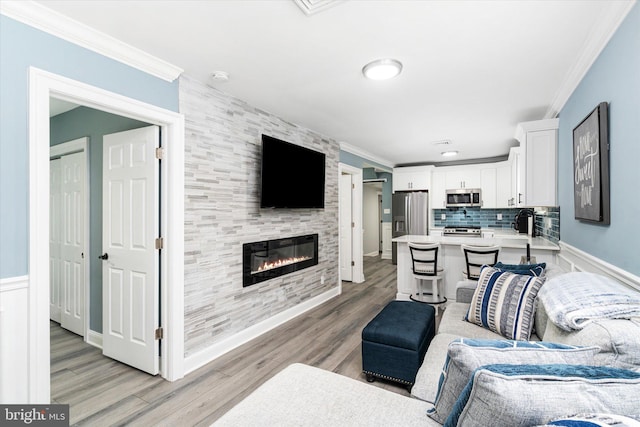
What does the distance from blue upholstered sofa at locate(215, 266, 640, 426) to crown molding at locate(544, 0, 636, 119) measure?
1.62 meters

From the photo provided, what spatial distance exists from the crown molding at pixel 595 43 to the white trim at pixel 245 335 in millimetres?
3680

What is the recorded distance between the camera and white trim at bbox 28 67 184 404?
173 cm

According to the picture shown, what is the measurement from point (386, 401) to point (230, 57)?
2.41 metres

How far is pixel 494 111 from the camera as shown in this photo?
3.53m

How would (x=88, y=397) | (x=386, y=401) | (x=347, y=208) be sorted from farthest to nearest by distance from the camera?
(x=347, y=208), (x=88, y=397), (x=386, y=401)

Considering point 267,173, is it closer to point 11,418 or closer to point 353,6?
point 353,6

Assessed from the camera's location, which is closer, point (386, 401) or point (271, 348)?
point (386, 401)

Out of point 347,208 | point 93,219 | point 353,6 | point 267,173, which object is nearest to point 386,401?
point 353,6

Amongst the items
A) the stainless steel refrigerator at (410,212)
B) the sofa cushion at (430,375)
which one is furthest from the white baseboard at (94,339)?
the stainless steel refrigerator at (410,212)

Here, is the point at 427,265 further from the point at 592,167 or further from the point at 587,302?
the point at 587,302

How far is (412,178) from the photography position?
23.6 feet

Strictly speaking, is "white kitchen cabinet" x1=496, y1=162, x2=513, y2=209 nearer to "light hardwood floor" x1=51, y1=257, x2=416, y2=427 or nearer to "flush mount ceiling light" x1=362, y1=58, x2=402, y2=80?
"light hardwood floor" x1=51, y1=257, x2=416, y2=427

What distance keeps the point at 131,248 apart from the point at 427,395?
2.58 metres

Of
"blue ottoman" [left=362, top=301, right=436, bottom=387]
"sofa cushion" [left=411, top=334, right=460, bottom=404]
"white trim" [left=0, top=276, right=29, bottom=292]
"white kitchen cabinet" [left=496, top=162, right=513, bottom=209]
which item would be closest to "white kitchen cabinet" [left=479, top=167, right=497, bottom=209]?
"white kitchen cabinet" [left=496, top=162, right=513, bottom=209]
